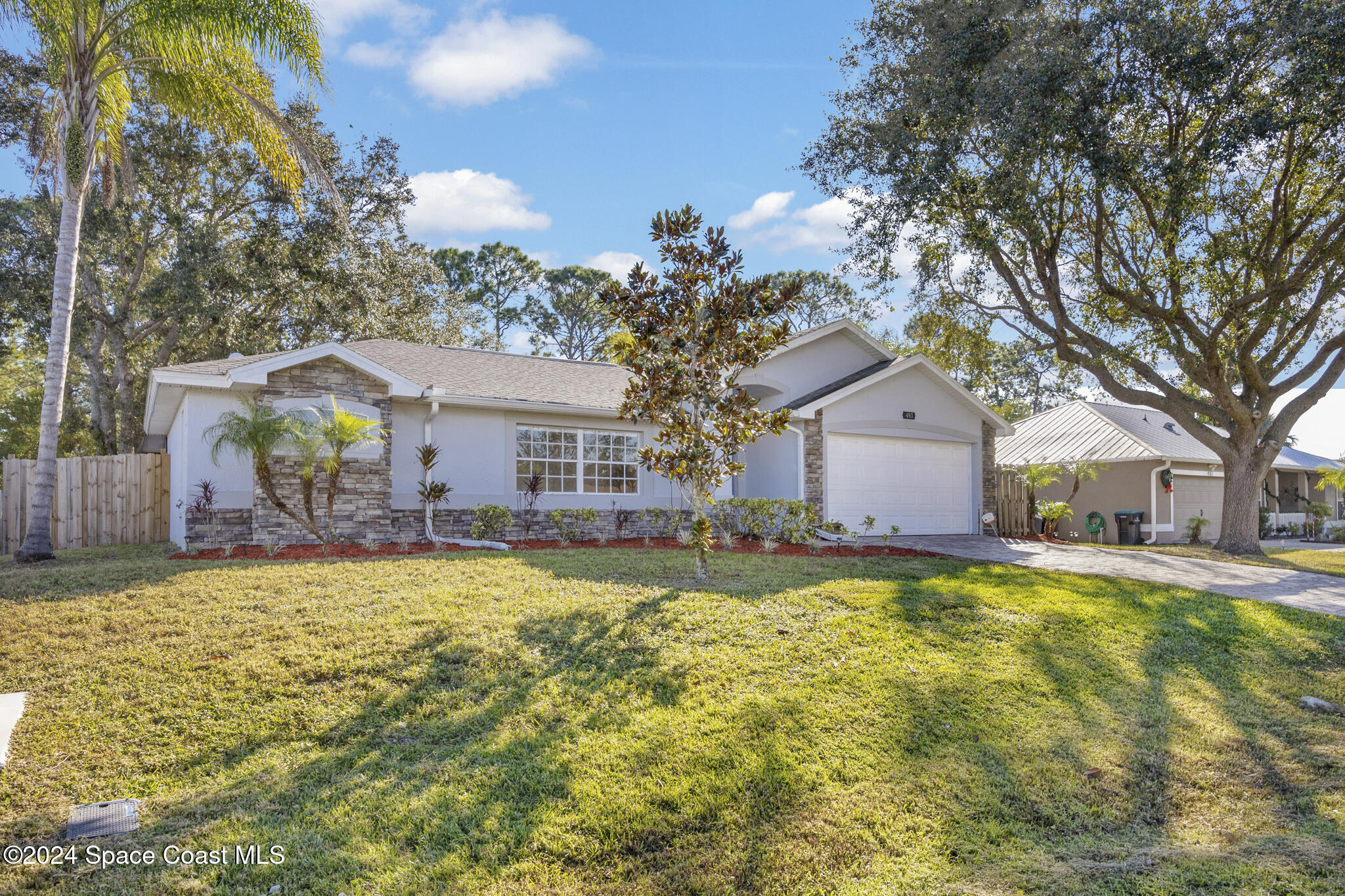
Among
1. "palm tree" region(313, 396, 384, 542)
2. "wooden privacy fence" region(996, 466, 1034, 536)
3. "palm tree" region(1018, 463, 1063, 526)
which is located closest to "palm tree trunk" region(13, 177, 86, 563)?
"palm tree" region(313, 396, 384, 542)

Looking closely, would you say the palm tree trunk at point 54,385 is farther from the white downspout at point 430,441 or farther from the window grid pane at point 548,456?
the window grid pane at point 548,456

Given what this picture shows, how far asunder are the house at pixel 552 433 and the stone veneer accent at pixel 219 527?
3 centimetres

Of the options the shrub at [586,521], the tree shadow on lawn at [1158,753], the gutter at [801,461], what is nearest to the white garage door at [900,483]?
the gutter at [801,461]

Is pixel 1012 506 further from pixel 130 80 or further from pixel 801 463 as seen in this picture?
pixel 130 80

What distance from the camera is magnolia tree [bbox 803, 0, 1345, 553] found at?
11633mm

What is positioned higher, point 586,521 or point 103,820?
point 586,521

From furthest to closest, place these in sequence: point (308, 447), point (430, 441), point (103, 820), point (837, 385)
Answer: point (837, 385), point (430, 441), point (308, 447), point (103, 820)

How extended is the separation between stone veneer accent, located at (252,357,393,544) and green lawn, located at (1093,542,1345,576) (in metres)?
13.9

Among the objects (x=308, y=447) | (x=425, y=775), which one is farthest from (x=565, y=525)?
(x=425, y=775)

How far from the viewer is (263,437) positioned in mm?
10047

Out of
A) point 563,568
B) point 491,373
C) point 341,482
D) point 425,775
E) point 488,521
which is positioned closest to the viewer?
point 425,775

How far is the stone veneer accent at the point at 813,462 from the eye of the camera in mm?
14469

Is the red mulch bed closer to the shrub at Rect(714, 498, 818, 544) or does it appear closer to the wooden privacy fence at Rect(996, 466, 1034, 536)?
the shrub at Rect(714, 498, 818, 544)

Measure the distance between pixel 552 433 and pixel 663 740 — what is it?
33.6 ft
